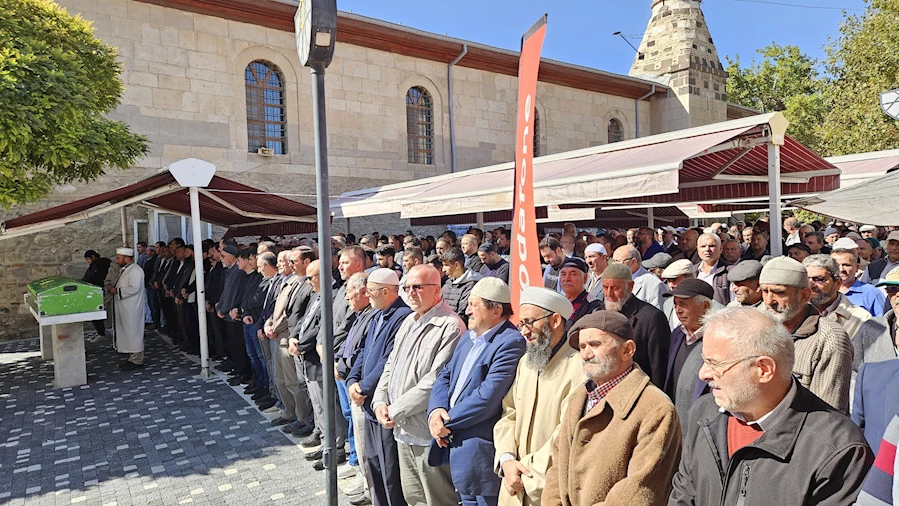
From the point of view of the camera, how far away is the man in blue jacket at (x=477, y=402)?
9.57ft

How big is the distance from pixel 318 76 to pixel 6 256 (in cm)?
1216

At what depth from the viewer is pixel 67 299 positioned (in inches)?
288

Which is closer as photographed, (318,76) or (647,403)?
(647,403)

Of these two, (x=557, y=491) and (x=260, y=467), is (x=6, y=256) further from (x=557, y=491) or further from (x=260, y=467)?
(x=557, y=491)

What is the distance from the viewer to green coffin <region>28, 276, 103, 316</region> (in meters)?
7.13

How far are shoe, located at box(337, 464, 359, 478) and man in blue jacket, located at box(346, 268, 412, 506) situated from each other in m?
0.64

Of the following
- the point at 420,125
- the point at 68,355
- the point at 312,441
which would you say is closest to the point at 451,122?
the point at 420,125

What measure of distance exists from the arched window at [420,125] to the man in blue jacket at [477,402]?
14.6 meters

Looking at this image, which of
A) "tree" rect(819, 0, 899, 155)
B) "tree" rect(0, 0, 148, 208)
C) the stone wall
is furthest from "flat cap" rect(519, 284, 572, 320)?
"tree" rect(819, 0, 899, 155)

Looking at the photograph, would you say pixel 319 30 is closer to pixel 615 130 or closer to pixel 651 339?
pixel 651 339

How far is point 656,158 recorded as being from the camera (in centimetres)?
527

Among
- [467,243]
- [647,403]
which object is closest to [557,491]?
[647,403]

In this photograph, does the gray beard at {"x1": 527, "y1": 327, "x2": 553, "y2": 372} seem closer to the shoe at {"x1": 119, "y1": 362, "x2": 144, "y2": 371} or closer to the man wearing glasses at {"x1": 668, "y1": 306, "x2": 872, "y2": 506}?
the man wearing glasses at {"x1": 668, "y1": 306, "x2": 872, "y2": 506}

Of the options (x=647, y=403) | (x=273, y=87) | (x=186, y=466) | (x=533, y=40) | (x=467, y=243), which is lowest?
(x=186, y=466)
